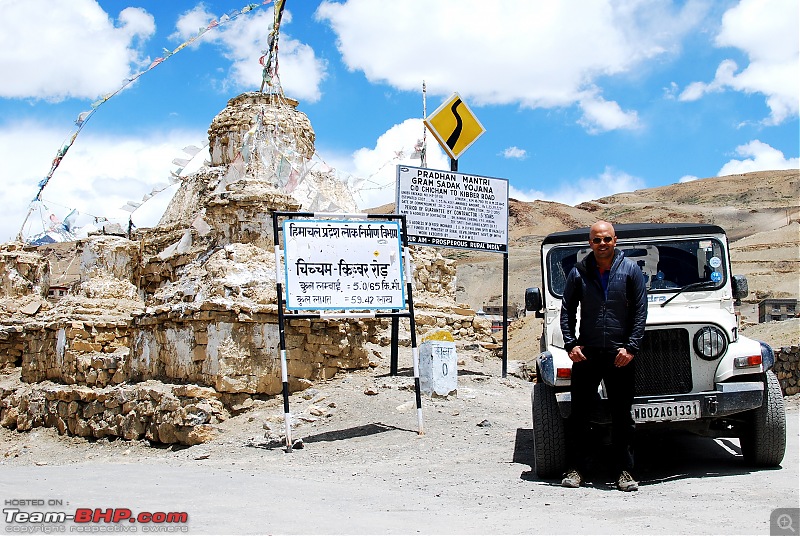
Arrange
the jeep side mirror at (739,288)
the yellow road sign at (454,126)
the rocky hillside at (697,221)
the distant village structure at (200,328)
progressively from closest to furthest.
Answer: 1. the jeep side mirror at (739,288)
2. the distant village structure at (200,328)
3. the yellow road sign at (454,126)
4. the rocky hillside at (697,221)

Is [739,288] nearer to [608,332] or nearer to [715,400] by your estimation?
[715,400]

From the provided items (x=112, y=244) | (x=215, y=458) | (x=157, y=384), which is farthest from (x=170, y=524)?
(x=112, y=244)

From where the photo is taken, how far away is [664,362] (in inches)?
237

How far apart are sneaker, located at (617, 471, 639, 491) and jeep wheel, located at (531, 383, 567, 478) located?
0.53m

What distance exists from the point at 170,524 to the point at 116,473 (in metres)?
3.33

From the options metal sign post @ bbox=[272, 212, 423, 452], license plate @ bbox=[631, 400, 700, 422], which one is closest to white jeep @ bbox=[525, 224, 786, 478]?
license plate @ bbox=[631, 400, 700, 422]

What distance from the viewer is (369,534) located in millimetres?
4410

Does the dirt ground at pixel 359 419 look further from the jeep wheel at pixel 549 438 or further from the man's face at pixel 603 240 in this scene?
the man's face at pixel 603 240

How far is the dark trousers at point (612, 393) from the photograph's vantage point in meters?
5.62

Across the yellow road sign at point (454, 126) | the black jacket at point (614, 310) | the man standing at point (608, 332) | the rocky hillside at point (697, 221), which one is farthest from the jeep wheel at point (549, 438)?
the rocky hillside at point (697, 221)

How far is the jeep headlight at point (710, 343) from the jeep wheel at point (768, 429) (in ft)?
1.39

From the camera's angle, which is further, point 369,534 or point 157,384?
point 157,384

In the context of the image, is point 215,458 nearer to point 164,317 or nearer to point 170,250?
point 164,317

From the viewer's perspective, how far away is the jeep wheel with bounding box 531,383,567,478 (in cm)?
605
